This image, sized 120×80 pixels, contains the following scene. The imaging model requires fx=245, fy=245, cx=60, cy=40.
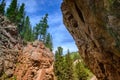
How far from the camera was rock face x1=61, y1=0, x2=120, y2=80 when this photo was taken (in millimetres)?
17641

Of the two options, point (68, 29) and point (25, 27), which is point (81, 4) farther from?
point (25, 27)

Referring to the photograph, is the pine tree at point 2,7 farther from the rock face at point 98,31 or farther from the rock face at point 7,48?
the rock face at point 98,31

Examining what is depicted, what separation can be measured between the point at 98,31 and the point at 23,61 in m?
48.9

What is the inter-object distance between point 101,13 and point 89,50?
5.77 m

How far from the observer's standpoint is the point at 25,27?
A: 119 m

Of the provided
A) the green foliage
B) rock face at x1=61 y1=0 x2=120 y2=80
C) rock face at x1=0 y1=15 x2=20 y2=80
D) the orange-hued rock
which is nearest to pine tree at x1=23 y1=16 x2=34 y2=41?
the green foliage

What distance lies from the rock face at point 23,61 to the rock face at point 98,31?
39.7m

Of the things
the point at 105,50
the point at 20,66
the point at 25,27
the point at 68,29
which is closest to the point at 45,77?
the point at 20,66

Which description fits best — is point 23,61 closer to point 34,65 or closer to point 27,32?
point 34,65

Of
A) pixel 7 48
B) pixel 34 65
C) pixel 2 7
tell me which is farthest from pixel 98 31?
pixel 2 7

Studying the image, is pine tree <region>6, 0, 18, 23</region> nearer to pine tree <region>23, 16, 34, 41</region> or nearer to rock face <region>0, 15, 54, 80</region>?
pine tree <region>23, 16, 34, 41</region>

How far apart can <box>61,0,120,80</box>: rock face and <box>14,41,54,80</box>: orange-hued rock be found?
1552 inches

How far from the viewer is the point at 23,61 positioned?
6562 cm

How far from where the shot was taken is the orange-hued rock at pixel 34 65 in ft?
205
